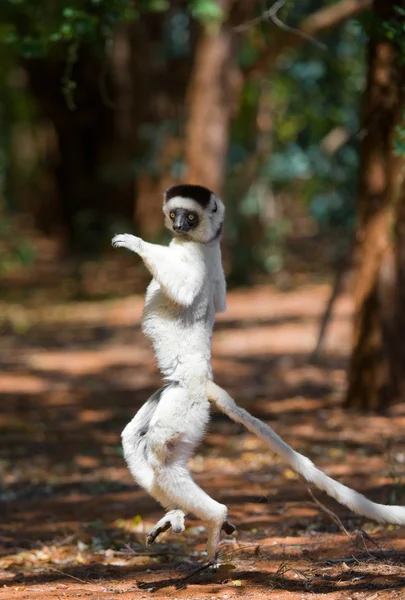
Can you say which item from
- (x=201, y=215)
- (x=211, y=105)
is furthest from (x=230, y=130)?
(x=201, y=215)

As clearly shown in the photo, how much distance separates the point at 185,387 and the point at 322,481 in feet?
2.22

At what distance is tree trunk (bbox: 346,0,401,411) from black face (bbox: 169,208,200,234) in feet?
14.6

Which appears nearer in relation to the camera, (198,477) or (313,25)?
(198,477)

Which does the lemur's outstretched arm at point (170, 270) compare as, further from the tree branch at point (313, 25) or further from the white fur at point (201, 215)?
the tree branch at point (313, 25)

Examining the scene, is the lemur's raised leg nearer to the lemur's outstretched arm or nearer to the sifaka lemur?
the sifaka lemur

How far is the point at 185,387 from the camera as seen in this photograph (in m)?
4.38

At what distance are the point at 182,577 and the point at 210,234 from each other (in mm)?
1544

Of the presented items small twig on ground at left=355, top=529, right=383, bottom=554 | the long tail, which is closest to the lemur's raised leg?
→ the long tail

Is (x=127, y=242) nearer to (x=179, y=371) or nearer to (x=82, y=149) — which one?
(x=179, y=371)

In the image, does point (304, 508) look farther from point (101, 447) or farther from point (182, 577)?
point (101, 447)

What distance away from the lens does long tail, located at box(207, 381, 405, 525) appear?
419cm

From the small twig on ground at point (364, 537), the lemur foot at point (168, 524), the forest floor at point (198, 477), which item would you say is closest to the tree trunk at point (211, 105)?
the forest floor at point (198, 477)

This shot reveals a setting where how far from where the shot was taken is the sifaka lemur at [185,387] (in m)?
4.27

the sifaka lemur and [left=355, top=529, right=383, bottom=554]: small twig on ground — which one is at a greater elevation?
Answer: the sifaka lemur
